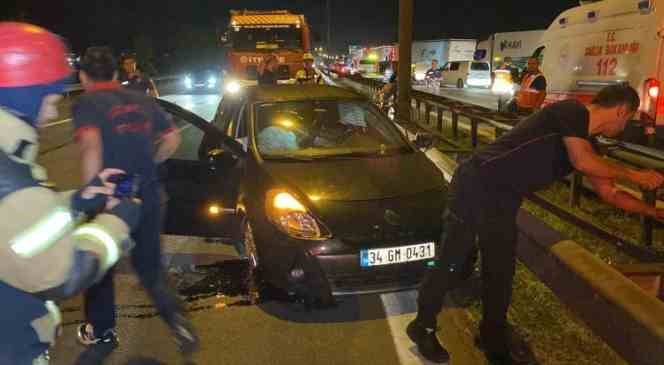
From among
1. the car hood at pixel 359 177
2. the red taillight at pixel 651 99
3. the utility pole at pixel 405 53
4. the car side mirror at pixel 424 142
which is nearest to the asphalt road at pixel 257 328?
the car hood at pixel 359 177

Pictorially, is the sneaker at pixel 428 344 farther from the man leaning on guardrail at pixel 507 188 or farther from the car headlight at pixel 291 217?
the car headlight at pixel 291 217

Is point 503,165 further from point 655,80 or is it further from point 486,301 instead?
point 655,80

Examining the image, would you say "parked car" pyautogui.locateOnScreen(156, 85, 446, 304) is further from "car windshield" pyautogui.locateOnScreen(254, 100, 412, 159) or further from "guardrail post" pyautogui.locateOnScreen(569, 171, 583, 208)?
"guardrail post" pyautogui.locateOnScreen(569, 171, 583, 208)

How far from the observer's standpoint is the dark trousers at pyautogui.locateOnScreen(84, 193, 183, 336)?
3.44 metres

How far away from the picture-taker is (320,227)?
4.01 meters

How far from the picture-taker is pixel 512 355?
11.2ft

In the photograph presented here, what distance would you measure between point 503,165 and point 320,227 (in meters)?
1.34

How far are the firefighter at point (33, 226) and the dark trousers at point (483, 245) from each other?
204 centimetres

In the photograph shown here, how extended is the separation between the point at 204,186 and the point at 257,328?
1.58m

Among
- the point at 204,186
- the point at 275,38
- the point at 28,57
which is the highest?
the point at 275,38

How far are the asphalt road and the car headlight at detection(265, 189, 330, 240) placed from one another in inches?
23.4

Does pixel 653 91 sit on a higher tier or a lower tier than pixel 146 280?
higher

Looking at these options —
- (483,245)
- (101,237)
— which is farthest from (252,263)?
(101,237)

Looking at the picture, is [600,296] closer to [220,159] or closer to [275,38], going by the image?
[220,159]
